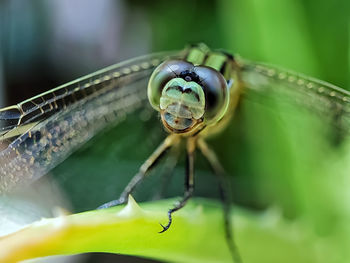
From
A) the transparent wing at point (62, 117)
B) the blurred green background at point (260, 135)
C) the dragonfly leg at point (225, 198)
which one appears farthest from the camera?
the blurred green background at point (260, 135)

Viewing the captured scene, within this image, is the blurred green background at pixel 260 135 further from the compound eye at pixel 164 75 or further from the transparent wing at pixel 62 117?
the compound eye at pixel 164 75

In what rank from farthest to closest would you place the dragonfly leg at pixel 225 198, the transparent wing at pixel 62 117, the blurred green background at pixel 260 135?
the blurred green background at pixel 260 135 → the dragonfly leg at pixel 225 198 → the transparent wing at pixel 62 117

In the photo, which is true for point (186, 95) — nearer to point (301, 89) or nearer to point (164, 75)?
point (164, 75)

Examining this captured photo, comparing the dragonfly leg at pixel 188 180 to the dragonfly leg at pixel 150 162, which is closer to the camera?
the dragonfly leg at pixel 188 180

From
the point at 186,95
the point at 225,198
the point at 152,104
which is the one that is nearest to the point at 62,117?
the point at 152,104

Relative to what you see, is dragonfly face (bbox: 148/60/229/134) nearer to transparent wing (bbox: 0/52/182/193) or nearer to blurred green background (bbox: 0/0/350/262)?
transparent wing (bbox: 0/52/182/193)

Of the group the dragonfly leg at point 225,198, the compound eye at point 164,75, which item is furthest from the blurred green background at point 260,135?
the compound eye at point 164,75

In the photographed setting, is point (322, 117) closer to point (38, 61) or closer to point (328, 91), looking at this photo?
point (328, 91)

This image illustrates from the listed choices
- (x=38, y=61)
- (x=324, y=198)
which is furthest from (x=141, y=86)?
(x=38, y=61)
